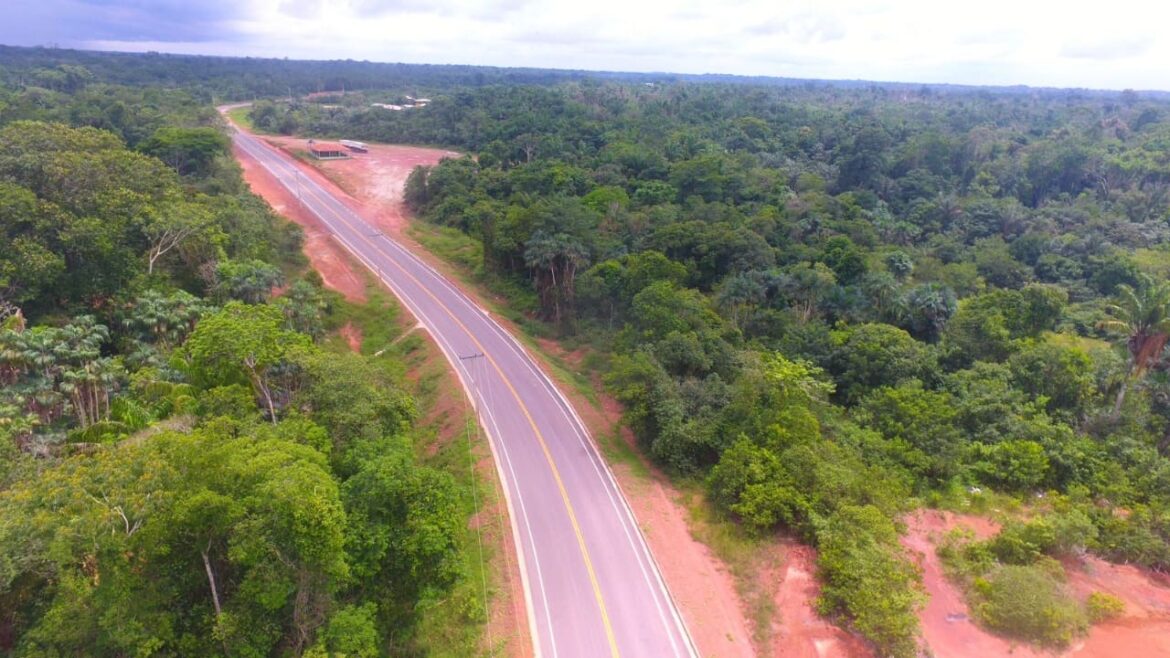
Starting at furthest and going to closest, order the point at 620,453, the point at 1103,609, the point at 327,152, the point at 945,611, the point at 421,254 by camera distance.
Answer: the point at 327,152
the point at 421,254
the point at 620,453
the point at 945,611
the point at 1103,609

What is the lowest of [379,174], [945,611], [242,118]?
[945,611]

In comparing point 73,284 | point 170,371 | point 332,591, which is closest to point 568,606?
point 332,591

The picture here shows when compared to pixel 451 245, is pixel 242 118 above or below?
above

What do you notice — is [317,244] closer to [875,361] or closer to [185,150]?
[185,150]

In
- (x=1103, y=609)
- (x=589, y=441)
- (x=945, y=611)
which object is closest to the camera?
(x=1103, y=609)

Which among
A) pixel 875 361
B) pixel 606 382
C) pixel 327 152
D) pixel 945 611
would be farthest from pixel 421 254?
pixel 945 611

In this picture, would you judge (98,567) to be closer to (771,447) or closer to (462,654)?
(462,654)

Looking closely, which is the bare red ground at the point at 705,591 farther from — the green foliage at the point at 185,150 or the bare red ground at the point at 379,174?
the green foliage at the point at 185,150
